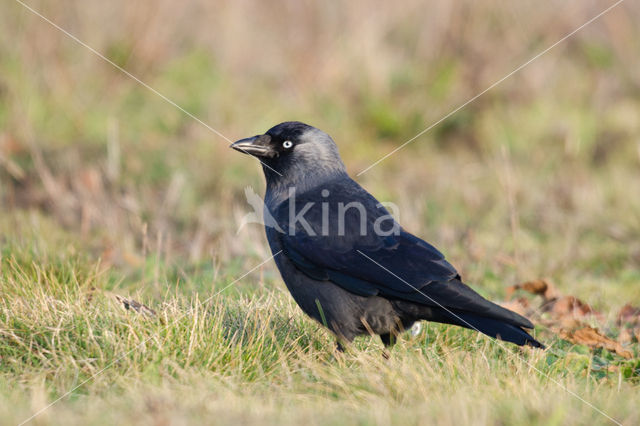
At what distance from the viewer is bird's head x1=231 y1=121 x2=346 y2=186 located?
4.09m

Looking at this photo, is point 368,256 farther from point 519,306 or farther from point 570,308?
point 570,308

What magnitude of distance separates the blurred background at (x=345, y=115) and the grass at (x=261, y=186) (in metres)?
0.03

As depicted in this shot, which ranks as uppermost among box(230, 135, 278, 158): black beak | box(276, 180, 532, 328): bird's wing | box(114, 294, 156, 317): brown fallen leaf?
box(230, 135, 278, 158): black beak

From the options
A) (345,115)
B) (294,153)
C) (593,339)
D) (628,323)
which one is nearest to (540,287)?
(628,323)

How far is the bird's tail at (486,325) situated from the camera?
329cm

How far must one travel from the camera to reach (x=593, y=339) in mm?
3822

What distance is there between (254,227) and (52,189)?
1.56 meters

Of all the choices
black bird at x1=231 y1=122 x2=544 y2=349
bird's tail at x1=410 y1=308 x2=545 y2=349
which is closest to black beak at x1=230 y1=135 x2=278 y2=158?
black bird at x1=231 y1=122 x2=544 y2=349

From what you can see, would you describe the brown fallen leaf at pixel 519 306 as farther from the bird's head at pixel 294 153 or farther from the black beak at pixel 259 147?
the black beak at pixel 259 147

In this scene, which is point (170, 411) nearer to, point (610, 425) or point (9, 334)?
point (9, 334)

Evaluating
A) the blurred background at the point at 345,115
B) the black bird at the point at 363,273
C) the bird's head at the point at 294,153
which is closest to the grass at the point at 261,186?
the blurred background at the point at 345,115

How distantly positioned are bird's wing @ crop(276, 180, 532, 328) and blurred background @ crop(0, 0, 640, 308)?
178 cm

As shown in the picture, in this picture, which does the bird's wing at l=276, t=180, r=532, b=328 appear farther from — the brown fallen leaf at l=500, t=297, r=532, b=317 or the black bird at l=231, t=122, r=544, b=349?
the brown fallen leaf at l=500, t=297, r=532, b=317

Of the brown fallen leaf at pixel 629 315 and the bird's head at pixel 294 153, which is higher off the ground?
the bird's head at pixel 294 153
